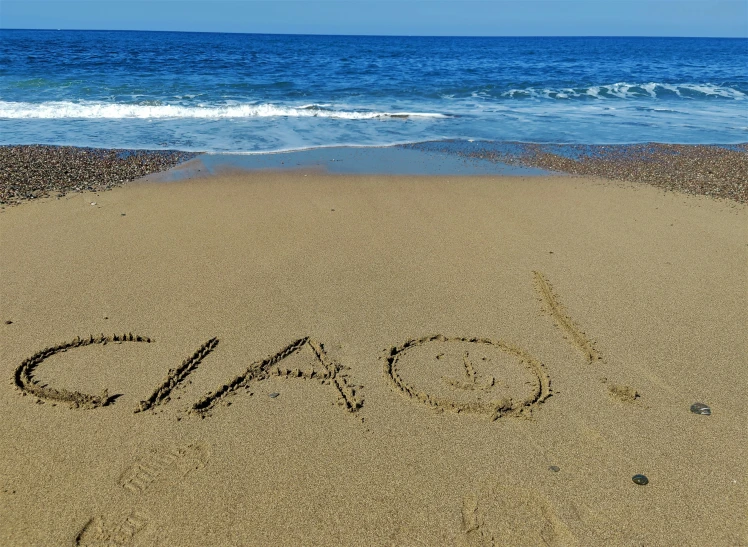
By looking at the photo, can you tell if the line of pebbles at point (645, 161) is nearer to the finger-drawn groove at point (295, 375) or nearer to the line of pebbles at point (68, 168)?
the line of pebbles at point (68, 168)

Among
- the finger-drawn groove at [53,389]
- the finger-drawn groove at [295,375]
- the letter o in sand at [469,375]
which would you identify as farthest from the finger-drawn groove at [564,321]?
the finger-drawn groove at [53,389]

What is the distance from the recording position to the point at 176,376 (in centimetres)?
350

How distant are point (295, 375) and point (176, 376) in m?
0.77

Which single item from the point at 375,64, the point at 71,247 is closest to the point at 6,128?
the point at 71,247

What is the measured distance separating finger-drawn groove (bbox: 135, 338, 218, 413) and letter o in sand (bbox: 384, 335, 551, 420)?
1.28 meters

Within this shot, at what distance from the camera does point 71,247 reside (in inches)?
208

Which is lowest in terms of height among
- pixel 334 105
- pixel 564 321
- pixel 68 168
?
pixel 334 105

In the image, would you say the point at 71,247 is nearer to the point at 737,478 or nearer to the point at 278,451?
the point at 278,451

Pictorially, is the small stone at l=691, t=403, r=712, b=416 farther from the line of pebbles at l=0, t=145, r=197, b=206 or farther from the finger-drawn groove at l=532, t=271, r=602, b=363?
the line of pebbles at l=0, t=145, r=197, b=206

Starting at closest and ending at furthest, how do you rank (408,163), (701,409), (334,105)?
1. (701,409)
2. (408,163)
3. (334,105)

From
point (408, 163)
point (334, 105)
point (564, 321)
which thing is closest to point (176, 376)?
point (564, 321)

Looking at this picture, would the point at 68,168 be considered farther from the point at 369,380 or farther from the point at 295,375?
the point at 369,380

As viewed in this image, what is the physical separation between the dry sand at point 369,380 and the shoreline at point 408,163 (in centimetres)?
137

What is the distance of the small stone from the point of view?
10.8ft
